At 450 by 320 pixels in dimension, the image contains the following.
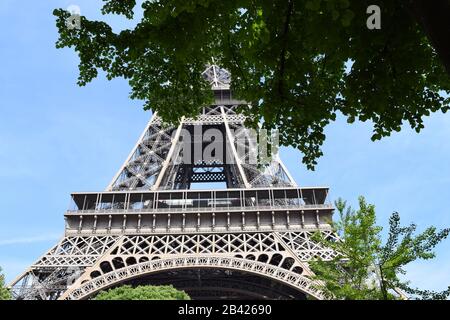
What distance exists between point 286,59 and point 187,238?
774 inches

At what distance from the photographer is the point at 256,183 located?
29.2 m

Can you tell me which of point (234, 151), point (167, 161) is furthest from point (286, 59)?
point (234, 151)

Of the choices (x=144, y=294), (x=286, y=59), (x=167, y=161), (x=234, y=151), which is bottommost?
(x=144, y=294)

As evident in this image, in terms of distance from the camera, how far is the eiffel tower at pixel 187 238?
21.8 m

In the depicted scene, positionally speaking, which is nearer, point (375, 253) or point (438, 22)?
point (438, 22)

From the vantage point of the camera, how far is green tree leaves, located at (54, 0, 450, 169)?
5.48m

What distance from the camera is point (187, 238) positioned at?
24.7 meters

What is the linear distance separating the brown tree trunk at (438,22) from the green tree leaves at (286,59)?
96 cm

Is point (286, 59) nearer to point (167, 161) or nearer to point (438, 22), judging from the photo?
point (438, 22)

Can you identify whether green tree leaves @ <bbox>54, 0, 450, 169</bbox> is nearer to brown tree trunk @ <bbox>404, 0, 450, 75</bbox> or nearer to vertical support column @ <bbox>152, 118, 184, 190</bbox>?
brown tree trunk @ <bbox>404, 0, 450, 75</bbox>

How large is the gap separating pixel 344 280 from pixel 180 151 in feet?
87.2

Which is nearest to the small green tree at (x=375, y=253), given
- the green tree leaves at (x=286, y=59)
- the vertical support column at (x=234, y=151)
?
the green tree leaves at (x=286, y=59)

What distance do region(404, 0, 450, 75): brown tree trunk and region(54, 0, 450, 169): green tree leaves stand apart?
0.96 metres
